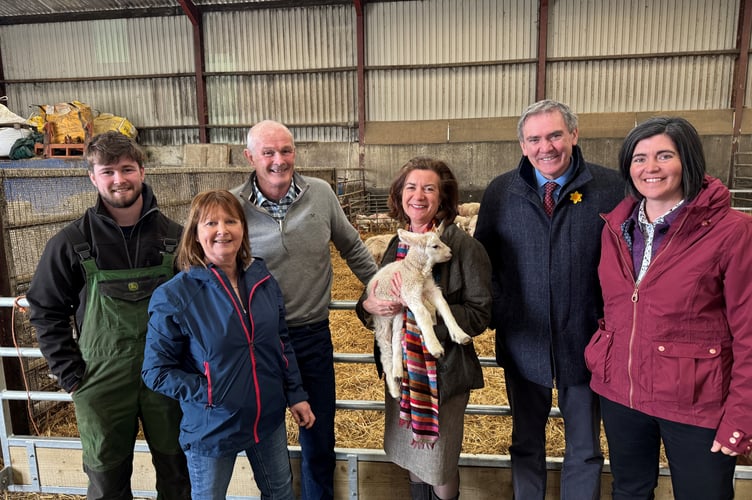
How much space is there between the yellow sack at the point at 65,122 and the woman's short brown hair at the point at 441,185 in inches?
633

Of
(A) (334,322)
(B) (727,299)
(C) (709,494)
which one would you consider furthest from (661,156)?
(A) (334,322)

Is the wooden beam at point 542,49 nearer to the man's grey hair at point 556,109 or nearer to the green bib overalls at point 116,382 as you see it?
the man's grey hair at point 556,109

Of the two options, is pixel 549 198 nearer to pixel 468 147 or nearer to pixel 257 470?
pixel 257 470

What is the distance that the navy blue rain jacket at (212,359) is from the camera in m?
1.96

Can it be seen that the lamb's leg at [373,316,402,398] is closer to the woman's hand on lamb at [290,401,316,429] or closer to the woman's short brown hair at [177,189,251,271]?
the woman's hand on lamb at [290,401,316,429]

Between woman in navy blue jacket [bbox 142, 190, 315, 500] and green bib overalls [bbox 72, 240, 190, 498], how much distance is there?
280mm

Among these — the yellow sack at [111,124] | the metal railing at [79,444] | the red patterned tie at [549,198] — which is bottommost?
the metal railing at [79,444]

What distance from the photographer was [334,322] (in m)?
6.41

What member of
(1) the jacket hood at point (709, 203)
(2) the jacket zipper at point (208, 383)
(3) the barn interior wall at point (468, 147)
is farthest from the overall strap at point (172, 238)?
(3) the barn interior wall at point (468, 147)

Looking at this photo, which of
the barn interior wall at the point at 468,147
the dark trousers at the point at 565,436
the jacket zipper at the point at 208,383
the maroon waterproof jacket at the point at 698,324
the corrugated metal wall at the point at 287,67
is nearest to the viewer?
the maroon waterproof jacket at the point at 698,324

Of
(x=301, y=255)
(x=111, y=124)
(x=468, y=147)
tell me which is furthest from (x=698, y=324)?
(x=111, y=124)

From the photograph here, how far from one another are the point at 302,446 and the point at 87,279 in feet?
4.57

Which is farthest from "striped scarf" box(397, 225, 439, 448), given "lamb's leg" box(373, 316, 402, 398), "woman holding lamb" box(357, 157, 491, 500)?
"lamb's leg" box(373, 316, 402, 398)

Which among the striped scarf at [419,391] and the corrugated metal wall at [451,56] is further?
the corrugated metal wall at [451,56]
